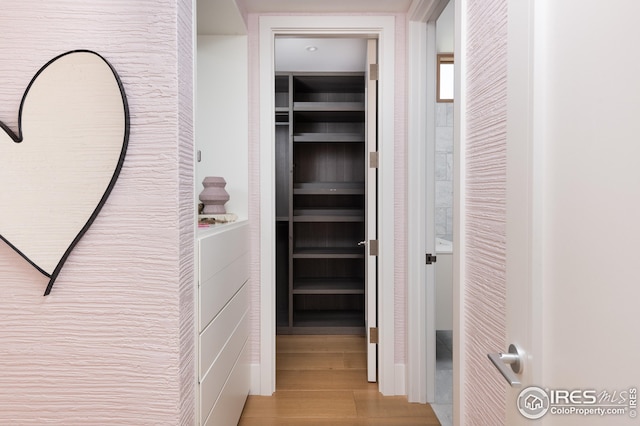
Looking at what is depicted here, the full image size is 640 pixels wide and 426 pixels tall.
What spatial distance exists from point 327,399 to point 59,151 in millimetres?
2006

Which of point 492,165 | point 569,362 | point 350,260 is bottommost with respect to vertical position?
point 350,260

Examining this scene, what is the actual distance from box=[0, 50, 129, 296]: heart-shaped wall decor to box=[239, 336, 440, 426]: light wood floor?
1.53m

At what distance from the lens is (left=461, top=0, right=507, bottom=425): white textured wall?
3.69 ft

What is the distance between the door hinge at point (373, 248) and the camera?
2650 millimetres

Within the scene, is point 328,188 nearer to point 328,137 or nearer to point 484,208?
point 328,137

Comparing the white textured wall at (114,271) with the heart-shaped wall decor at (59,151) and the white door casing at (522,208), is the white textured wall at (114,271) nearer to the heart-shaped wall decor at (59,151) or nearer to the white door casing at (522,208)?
the heart-shaped wall decor at (59,151)

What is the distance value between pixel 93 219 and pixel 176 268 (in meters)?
0.31

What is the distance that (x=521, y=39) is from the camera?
86 centimetres

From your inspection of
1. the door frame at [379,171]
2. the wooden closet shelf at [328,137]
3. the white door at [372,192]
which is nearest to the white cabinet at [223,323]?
the door frame at [379,171]

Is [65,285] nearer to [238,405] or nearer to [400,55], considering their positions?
[238,405]

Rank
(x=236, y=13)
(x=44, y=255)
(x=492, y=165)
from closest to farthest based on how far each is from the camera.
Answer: (x=492, y=165) → (x=44, y=255) → (x=236, y=13)

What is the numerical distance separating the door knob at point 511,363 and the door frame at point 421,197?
1.58 metres

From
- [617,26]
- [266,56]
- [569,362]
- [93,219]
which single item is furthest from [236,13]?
[569,362]

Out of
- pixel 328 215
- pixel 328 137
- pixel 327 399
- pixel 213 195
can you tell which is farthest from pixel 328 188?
pixel 327 399
